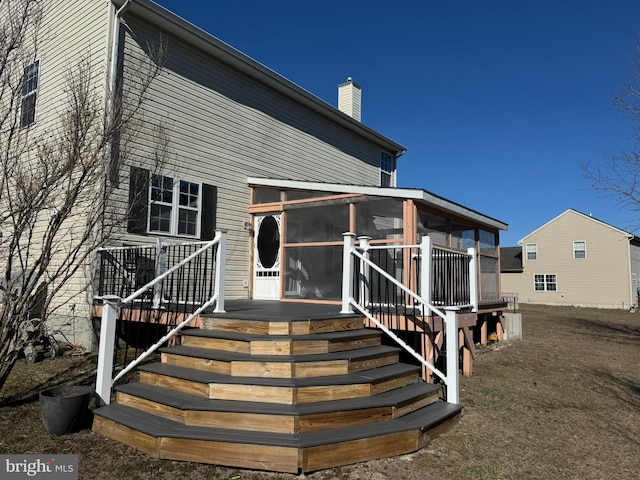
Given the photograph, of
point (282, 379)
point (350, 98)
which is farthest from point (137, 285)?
point (350, 98)

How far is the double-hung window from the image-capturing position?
7754 mm

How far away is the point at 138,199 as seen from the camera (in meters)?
7.30

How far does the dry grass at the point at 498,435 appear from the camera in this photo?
3240 mm

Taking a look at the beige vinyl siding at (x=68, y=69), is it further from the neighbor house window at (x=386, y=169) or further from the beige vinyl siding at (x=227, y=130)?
the neighbor house window at (x=386, y=169)

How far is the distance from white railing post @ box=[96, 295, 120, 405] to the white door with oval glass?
4.56 meters

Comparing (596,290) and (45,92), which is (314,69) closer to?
(45,92)

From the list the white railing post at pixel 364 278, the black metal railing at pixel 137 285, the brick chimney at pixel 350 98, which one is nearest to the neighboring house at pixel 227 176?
the black metal railing at pixel 137 285

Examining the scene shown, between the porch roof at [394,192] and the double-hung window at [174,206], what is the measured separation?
61.0 inches

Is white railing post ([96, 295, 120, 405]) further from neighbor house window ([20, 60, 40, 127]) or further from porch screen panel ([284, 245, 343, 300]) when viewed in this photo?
neighbor house window ([20, 60, 40, 127])

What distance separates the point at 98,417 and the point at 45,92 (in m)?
7.40

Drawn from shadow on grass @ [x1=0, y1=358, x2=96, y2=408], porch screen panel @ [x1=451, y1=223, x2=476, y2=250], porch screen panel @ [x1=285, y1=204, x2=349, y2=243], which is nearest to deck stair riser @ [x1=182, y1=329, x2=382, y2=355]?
shadow on grass @ [x1=0, y1=358, x2=96, y2=408]

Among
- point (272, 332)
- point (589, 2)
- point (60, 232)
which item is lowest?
point (272, 332)

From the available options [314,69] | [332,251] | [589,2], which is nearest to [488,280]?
[332,251]

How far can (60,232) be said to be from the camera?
7.69m
